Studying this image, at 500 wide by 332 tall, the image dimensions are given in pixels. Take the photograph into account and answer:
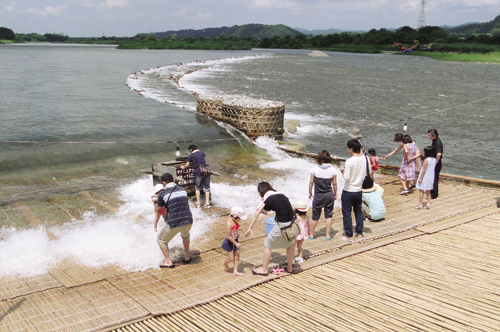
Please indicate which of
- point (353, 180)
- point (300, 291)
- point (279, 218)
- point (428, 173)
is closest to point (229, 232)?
point (279, 218)

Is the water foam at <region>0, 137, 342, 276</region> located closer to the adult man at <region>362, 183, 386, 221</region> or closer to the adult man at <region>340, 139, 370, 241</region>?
the adult man at <region>362, 183, 386, 221</region>

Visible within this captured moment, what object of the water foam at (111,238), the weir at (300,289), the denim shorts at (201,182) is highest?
the denim shorts at (201,182)

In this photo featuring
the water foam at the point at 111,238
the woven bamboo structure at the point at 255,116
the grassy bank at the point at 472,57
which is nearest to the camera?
the water foam at the point at 111,238

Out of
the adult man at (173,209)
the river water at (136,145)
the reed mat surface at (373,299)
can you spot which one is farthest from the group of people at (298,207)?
the river water at (136,145)

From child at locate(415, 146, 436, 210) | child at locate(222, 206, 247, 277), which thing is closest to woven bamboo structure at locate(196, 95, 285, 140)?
child at locate(415, 146, 436, 210)

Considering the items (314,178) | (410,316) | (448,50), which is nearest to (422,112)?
(314,178)

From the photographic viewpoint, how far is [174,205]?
604 centimetres

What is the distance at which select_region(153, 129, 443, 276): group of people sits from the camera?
5566 millimetres

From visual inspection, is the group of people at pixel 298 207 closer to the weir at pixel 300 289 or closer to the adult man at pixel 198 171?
the adult man at pixel 198 171

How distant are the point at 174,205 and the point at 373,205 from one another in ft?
14.0

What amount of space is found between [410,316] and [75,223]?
6749 millimetres

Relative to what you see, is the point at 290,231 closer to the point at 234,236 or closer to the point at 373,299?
the point at 234,236

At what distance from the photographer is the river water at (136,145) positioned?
774cm

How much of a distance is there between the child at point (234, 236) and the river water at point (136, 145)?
1.49 m
